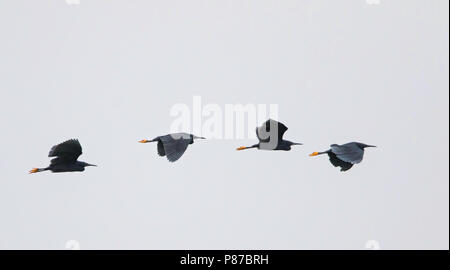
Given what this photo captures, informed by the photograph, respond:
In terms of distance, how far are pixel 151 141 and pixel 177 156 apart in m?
1.91

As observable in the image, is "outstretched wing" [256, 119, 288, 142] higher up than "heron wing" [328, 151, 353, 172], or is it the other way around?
"outstretched wing" [256, 119, 288, 142]

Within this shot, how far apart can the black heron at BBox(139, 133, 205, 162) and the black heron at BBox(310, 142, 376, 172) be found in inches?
156

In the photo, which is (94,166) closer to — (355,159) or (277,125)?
(277,125)

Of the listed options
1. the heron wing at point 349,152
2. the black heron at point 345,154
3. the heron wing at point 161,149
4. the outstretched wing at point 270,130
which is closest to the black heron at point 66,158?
the heron wing at point 161,149

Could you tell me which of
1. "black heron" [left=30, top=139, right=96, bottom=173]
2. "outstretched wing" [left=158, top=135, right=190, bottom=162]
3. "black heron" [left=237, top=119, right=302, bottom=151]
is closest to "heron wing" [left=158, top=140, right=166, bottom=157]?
"outstretched wing" [left=158, top=135, right=190, bottom=162]

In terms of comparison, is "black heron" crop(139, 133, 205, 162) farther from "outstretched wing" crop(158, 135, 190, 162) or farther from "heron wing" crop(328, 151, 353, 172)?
"heron wing" crop(328, 151, 353, 172)

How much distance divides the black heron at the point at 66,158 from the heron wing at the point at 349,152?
7.42 m

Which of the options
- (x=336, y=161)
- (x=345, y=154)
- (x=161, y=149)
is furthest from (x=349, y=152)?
(x=161, y=149)

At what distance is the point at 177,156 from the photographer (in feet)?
112

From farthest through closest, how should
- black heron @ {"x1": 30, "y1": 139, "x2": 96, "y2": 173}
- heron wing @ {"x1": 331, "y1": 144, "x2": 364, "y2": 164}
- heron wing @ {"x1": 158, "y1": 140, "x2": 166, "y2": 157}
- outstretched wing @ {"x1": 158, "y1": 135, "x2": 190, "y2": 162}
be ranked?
heron wing @ {"x1": 158, "y1": 140, "x2": 166, "y2": 157} < outstretched wing @ {"x1": 158, "y1": 135, "x2": 190, "y2": 162} < black heron @ {"x1": 30, "y1": 139, "x2": 96, "y2": 173} < heron wing @ {"x1": 331, "y1": 144, "x2": 364, "y2": 164}

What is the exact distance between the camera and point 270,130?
118ft

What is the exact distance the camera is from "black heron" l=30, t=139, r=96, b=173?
33.8 meters

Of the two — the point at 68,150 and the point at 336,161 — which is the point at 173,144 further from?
the point at 336,161

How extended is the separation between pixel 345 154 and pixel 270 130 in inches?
115
